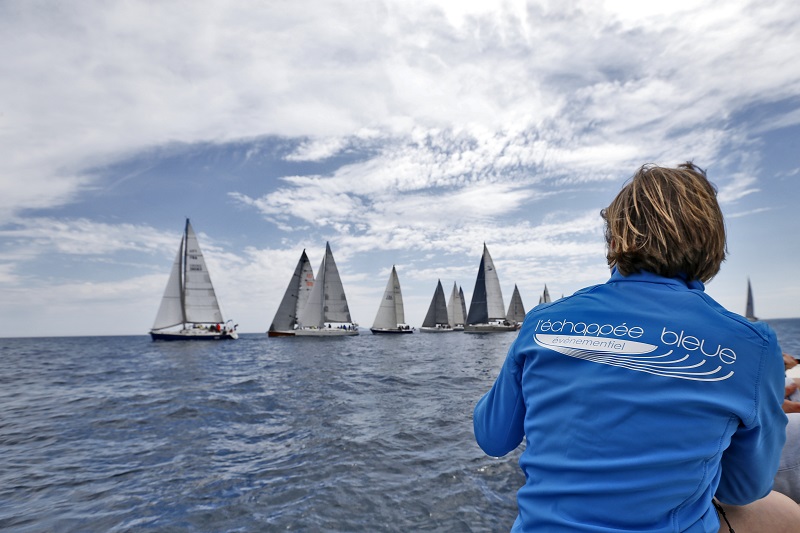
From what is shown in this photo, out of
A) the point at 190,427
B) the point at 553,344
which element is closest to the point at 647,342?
the point at 553,344

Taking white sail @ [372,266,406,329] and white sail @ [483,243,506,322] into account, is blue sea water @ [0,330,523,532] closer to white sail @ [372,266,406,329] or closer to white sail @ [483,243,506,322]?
white sail @ [483,243,506,322]

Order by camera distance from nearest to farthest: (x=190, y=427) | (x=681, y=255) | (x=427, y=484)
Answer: (x=681, y=255) < (x=427, y=484) < (x=190, y=427)

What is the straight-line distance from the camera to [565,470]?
1225mm

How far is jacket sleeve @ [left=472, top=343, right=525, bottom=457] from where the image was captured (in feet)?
4.77

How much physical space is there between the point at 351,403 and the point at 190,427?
3.40 metres

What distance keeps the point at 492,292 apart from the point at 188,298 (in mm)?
38379

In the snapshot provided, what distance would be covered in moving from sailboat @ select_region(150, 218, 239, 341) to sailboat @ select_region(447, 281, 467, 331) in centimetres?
4511

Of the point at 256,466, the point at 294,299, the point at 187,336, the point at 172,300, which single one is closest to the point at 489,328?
the point at 294,299

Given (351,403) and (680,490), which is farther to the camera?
(351,403)

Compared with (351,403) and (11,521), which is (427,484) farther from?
(351,403)

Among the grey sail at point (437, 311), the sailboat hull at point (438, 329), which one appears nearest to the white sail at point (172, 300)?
the grey sail at point (437, 311)

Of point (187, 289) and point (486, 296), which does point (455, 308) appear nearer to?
point (486, 296)

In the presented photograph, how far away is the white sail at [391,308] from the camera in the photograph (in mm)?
61250

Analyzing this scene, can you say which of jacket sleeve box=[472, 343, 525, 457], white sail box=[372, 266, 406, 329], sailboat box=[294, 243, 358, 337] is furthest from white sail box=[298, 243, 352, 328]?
jacket sleeve box=[472, 343, 525, 457]
